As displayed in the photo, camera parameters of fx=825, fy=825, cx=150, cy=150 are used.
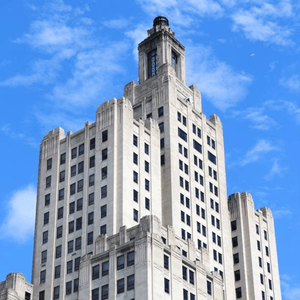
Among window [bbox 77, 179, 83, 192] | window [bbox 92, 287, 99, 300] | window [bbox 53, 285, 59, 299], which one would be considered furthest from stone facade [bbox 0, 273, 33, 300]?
window [bbox 77, 179, 83, 192]

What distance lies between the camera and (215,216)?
152000 millimetres

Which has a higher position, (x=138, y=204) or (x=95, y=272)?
(x=138, y=204)

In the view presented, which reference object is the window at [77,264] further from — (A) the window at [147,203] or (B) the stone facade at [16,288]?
(A) the window at [147,203]

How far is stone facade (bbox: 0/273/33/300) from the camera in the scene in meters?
129

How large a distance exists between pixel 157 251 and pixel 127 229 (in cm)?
827

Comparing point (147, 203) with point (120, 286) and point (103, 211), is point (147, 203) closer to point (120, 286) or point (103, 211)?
point (103, 211)

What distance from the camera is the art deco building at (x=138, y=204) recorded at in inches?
4774

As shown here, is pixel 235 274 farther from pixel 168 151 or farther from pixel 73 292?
pixel 73 292

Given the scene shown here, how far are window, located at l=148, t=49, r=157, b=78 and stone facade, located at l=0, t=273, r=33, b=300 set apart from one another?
53632mm

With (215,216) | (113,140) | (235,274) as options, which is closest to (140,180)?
(113,140)

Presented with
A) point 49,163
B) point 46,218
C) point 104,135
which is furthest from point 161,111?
point 46,218

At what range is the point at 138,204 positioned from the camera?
137000 millimetres

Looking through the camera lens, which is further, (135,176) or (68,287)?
(135,176)

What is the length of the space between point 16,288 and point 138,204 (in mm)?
23984
